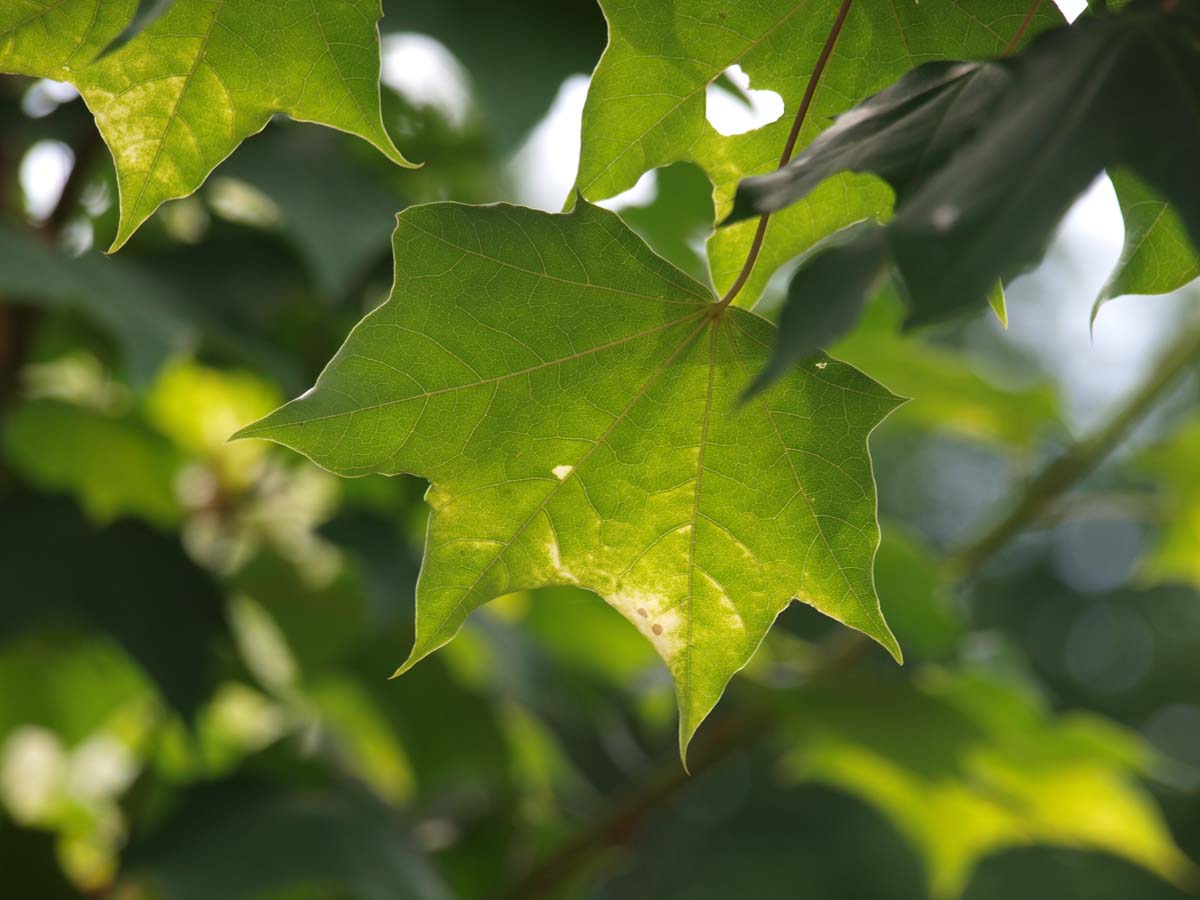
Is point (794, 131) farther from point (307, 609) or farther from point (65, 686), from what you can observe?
point (65, 686)

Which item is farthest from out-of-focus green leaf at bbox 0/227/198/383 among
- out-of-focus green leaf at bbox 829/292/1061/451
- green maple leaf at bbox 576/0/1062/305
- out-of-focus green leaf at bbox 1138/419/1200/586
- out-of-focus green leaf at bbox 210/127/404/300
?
out-of-focus green leaf at bbox 1138/419/1200/586

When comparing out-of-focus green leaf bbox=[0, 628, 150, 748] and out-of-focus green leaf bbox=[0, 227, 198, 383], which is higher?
out-of-focus green leaf bbox=[0, 227, 198, 383]

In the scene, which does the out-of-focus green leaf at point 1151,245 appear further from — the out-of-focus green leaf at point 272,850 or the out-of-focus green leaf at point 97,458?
the out-of-focus green leaf at point 97,458

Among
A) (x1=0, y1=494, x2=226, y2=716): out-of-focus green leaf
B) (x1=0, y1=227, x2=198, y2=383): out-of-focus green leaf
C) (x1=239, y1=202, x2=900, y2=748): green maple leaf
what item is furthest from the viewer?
(x1=0, y1=494, x2=226, y2=716): out-of-focus green leaf

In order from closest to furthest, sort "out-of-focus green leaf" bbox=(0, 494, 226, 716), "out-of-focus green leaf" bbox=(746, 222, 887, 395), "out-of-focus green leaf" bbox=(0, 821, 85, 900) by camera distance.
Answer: "out-of-focus green leaf" bbox=(746, 222, 887, 395), "out-of-focus green leaf" bbox=(0, 494, 226, 716), "out-of-focus green leaf" bbox=(0, 821, 85, 900)

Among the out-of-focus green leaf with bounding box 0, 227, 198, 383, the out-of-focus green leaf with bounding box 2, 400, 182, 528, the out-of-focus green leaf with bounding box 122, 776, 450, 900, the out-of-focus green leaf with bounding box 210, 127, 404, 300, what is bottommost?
the out-of-focus green leaf with bounding box 122, 776, 450, 900

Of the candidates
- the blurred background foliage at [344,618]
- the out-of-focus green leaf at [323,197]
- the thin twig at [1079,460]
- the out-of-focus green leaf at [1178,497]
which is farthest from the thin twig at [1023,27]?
the out-of-focus green leaf at [1178,497]

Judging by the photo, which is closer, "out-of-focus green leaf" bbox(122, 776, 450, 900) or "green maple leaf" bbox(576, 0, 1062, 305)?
"green maple leaf" bbox(576, 0, 1062, 305)

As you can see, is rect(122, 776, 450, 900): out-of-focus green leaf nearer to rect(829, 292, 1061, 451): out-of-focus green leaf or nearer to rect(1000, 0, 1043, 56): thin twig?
rect(829, 292, 1061, 451): out-of-focus green leaf
